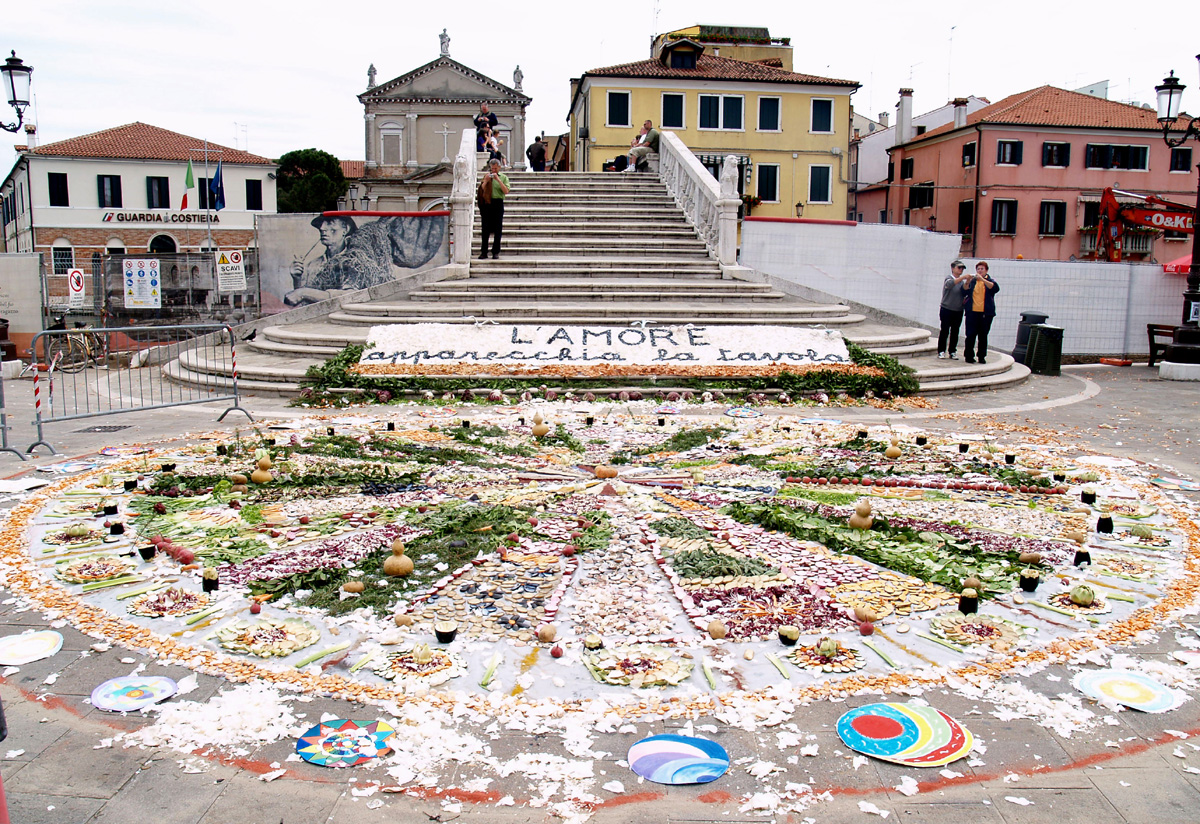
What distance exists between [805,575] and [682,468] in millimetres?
2757

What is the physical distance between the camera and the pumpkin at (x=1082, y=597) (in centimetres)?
533

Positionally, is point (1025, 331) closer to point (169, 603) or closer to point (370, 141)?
point (169, 603)

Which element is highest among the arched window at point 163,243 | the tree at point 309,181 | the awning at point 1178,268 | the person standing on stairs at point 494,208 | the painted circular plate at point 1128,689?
the tree at point 309,181

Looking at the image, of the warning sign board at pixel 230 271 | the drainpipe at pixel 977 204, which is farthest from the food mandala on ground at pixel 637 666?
the drainpipe at pixel 977 204

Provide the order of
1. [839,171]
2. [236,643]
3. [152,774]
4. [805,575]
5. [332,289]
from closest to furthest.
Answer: [152,774] < [236,643] < [805,575] < [332,289] < [839,171]

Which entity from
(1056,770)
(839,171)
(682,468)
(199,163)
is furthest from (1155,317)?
(199,163)

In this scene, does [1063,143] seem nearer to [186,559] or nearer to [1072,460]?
[1072,460]

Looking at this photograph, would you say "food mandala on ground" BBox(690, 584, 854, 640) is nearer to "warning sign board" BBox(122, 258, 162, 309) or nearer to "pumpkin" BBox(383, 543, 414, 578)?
"pumpkin" BBox(383, 543, 414, 578)

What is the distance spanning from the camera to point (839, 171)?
42.8 meters

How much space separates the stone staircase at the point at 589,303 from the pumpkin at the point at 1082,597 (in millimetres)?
8440

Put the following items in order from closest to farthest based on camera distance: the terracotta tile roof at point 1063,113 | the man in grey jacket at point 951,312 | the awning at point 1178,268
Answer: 1. the man in grey jacket at point 951,312
2. the awning at point 1178,268
3. the terracotta tile roof at point 1063,113

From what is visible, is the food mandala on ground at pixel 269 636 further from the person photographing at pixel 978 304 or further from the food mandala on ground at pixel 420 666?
the person photographing at pixel 978 304

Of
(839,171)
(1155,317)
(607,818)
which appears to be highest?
(839,171)

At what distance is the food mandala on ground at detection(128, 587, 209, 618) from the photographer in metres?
5.17
